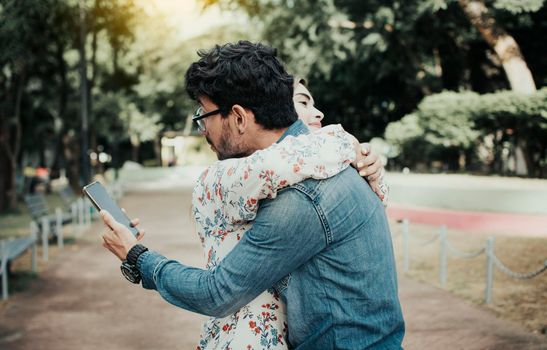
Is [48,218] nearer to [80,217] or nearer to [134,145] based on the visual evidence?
[80,217]

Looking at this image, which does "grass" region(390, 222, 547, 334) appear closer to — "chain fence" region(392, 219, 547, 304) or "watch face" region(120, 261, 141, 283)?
"chain fence" region(392, 219, 547, 304)

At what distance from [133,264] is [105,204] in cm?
40

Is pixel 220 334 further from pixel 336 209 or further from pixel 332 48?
pixel 332 48

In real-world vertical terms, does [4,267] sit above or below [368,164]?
below

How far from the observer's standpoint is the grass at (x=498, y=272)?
7.14m

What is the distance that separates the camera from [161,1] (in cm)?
1179

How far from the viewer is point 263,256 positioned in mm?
1713

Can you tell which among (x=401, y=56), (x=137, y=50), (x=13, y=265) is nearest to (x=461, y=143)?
(x=401, y=56)

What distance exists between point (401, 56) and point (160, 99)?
3354 cm

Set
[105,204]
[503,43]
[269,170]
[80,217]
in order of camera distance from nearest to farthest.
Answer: [269,170]
[105,204]
[80,217]
[503,43]

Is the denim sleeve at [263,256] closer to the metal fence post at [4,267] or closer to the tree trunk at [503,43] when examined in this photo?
the metal fence post at [4,267]

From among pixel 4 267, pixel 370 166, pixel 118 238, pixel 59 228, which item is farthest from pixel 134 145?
pixel 370 166

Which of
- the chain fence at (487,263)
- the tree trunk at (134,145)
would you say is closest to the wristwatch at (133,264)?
the chain fence at (487,263)

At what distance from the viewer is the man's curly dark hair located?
1820 millimetres
